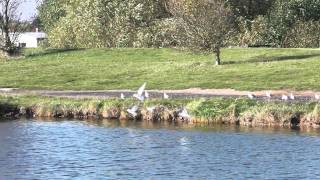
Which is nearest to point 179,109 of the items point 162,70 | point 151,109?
point 151,109

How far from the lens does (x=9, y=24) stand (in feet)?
300

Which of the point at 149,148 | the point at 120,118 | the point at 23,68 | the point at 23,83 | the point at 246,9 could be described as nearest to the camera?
the point at 149,148

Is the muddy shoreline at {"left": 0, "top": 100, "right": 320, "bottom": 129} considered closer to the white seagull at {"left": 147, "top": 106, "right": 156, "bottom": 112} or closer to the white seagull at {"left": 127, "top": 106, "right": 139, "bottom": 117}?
the white seagull at {"left": 147, "top": 106, "right": 156, "bottom": 112}

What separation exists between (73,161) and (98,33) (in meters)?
61.5

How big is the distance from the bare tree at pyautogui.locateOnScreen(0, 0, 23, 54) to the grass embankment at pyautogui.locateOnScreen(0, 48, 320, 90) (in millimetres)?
3385

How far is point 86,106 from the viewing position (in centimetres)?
5228

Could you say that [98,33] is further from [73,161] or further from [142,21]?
[73,161]

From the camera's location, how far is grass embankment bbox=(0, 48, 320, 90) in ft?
203

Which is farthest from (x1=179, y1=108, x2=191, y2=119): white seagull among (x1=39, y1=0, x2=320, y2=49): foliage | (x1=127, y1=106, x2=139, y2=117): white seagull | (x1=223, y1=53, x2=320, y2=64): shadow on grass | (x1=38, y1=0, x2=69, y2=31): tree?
(x1=38, y1=0, x2=69, y2=31): tree

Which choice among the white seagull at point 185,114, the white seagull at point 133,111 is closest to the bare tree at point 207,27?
the white seagull at point 133,111

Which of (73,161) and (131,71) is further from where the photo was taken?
(131,71)

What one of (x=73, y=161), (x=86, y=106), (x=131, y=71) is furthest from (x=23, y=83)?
(x=73, y=161)

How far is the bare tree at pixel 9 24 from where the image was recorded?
8875 centimetres

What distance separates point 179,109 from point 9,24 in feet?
153
